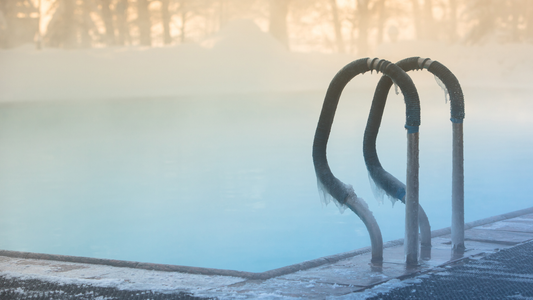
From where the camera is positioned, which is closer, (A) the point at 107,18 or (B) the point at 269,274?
(B) the point at 269,274

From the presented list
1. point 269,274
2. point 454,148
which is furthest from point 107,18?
point 269,274

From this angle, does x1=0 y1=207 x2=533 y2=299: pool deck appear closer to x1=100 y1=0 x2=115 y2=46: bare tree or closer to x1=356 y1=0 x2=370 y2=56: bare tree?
x1=356 y1=0 x2=370 y2=56: bare tree

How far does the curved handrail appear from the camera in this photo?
299 cm

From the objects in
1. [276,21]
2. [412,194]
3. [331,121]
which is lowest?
[412,194]

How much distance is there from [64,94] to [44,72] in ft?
3.48

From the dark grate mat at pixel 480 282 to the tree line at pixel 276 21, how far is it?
1790 centimetres

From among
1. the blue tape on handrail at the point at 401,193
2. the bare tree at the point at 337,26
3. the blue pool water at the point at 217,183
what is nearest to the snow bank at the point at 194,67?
the bare tree at the point at 337,26

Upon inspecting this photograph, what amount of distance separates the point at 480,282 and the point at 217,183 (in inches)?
233

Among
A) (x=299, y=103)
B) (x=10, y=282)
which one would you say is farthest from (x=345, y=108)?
(x=10, y=282)

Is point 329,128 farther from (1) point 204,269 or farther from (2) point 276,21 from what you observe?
(2) point 276,21

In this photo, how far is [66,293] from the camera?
2.48 m

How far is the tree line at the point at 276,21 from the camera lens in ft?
67.5

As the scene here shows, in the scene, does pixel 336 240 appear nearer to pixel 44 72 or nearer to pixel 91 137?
pixel 91 137

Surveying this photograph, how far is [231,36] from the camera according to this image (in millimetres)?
21344
